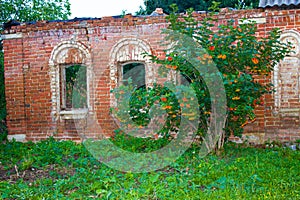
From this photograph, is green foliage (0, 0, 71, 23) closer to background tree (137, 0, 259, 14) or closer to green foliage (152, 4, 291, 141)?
background tree (137, 0, 259, 14)

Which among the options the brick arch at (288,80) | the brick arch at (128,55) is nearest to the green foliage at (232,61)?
the brick arch at (288,80)

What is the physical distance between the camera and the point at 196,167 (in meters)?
6.34

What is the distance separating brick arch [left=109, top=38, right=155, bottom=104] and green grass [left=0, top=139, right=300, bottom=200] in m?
2.71

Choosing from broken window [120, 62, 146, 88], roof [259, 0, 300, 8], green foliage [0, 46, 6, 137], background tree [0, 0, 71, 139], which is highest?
background tree [0, 0, 71, 139]

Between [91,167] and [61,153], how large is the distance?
69.9 inches

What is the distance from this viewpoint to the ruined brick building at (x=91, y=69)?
8.98m

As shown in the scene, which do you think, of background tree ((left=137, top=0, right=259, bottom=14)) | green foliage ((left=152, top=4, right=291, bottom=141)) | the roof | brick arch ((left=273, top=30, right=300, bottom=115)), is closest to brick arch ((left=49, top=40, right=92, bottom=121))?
green foliage ((left=152, top=4, right=291, bottom=141))

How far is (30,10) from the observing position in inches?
622

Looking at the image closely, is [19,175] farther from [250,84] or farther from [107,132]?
[250,84]

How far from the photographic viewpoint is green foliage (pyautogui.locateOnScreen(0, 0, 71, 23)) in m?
14.9

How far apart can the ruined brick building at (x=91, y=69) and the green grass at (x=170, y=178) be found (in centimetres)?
151

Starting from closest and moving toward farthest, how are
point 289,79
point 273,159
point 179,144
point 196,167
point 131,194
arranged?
point 131,194, point 196,167, point 273,159, point 179,144, point 289,79

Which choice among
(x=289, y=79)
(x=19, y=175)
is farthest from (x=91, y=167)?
(x=289, y=79)

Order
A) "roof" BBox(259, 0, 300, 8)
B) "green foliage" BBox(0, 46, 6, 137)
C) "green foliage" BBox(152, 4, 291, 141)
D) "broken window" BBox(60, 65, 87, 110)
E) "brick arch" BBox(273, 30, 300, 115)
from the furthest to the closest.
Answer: "green foliage" BBox(0, 46, 6, 137) → "broken window" BBox(60, 65, 87, 110) → "brick arch" BBox(273, 30, 300, 115) → "roof" BBox(259, 0, 300, 8) → "green foliage" BBox(152, 4, 291, 141)
